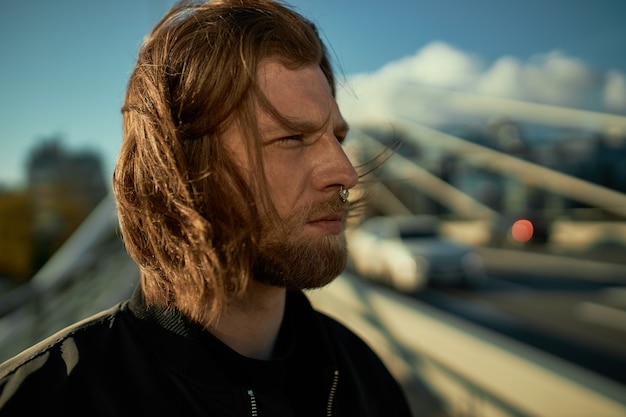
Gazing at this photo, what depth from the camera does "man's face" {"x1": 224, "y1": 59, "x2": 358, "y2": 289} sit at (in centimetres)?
164

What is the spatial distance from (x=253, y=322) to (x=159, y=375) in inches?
13.8

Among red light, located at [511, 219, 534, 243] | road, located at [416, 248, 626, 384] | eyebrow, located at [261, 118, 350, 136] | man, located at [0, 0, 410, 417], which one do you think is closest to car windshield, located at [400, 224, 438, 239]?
road, located at [416, 248, 626, 384]

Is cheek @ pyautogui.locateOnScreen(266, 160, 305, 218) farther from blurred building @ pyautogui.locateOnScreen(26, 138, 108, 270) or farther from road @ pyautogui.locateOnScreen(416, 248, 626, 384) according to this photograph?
blurred building @ pyautogui.locateOnScreen(26, 138, 108, 270)

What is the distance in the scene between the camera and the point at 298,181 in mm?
1663

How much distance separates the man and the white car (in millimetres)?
10830

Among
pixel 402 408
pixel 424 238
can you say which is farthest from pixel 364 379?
pixel 424 238

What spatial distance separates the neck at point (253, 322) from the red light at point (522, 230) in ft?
88.5

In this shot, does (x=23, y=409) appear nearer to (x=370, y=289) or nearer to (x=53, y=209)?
(x=370, y=289)

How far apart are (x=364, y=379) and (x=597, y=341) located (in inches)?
290

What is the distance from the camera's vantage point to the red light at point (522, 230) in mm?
26889

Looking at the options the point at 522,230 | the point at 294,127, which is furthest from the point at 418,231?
the point at 522,230

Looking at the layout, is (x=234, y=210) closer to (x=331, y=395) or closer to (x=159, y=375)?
(x=159, y=375)

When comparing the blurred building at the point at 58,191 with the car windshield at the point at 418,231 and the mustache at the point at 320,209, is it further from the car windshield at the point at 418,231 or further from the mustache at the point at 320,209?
the mustache at the point at 320,209

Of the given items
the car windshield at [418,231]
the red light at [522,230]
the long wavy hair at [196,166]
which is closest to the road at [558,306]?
the car windshield at [418,231]
